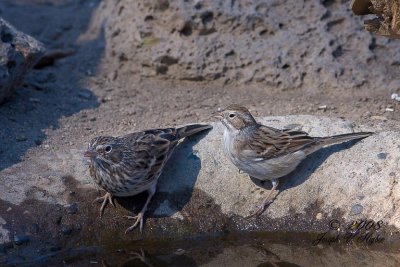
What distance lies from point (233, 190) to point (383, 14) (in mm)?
2302

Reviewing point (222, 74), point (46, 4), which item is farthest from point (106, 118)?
point (46, 4)

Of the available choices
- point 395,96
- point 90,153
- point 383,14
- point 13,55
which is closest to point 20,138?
point 13,55

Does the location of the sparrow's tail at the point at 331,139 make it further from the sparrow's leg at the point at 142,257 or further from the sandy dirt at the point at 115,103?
the sparrow's leg at the point at 142,257

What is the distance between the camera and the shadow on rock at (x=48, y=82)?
378 inches

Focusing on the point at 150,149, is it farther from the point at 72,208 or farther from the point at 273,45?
the point at 273,45

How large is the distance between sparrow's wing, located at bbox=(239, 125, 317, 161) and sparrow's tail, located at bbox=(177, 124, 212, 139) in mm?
656

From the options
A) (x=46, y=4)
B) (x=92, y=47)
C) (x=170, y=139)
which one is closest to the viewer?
(x=170, y=139)

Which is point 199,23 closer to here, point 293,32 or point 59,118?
point 293,32

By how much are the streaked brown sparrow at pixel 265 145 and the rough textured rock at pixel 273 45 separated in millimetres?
1997

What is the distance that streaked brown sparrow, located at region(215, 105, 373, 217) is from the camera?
840 cm

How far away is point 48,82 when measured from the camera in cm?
1118

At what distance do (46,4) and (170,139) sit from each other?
6396mm

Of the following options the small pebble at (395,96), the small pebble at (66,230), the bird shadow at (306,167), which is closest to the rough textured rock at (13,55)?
the small pebble at (66,230)

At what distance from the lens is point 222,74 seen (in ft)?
35.3
